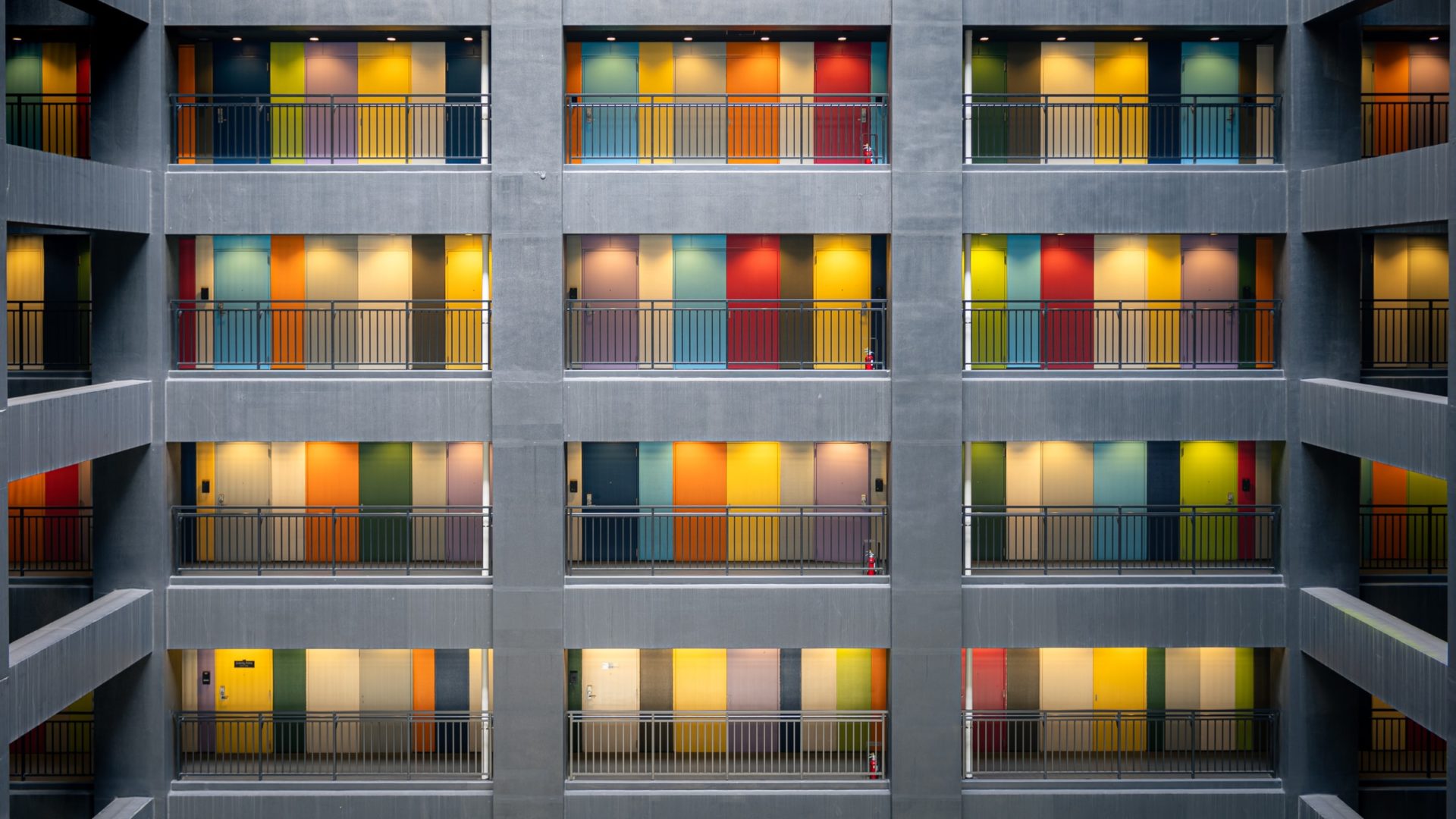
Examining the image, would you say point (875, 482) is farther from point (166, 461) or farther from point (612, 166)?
point (166, 461)

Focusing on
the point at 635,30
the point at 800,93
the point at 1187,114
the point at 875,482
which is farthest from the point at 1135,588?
the point at 635,30

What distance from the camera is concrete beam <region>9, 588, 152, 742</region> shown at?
54.0ft

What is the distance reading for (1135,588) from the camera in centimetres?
2066

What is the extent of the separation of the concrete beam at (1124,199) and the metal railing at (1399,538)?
559 cm

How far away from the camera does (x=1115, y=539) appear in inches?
875

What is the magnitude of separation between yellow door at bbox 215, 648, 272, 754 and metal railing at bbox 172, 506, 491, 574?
5.05 ft

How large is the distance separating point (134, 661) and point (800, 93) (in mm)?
13728

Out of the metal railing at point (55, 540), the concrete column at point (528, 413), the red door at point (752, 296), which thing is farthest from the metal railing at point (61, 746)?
the red door at point (752, 296)

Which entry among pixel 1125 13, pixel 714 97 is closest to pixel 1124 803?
pixel 1125 13

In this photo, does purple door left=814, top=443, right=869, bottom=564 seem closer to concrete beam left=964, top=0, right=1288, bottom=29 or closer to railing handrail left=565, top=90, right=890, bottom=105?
railing handrail left=565, top=90, right=890, bottom=105

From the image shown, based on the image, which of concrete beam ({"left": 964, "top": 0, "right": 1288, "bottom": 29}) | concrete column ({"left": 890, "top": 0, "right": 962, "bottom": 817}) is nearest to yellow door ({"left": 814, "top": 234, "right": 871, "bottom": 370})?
concrete column ({"left": 890, "top": 0, "right": 962, "bottom": 817})

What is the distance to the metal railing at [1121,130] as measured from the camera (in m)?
22.0

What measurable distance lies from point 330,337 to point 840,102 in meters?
9.31

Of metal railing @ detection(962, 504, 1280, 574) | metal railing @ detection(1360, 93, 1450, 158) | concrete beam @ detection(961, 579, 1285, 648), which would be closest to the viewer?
concrete beam @ detection(961, 579, 1285, 648)
